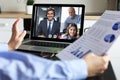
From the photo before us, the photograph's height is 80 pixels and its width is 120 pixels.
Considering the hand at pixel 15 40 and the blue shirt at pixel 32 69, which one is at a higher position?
the blue shirt at pixel 32 69

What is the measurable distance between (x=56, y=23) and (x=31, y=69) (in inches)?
35.2

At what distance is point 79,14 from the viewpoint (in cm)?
140

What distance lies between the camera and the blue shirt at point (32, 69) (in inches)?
20.9

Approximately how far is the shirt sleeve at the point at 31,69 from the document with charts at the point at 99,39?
214 millimetres

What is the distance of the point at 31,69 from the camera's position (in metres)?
0.54

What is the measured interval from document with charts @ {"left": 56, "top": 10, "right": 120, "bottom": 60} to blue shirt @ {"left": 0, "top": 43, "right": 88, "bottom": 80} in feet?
0.70

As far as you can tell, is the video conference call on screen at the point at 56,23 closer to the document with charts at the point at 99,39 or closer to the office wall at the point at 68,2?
the document with charts at the point at 99,39

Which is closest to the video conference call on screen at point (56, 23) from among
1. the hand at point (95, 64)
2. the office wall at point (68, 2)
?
the hand at point (95, 64)

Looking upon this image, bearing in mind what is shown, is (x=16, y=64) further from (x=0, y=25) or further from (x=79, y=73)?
(x=0, y=25)

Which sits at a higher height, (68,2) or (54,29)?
(68,2)

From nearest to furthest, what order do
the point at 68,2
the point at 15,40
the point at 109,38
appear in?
the point at 109,38, the point at 15,40, the point at 68,2

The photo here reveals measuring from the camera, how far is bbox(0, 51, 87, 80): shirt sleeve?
1.74ft

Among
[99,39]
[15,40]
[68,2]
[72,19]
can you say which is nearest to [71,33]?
[72,19]

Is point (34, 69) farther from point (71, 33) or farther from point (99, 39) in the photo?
point (71, 33)
